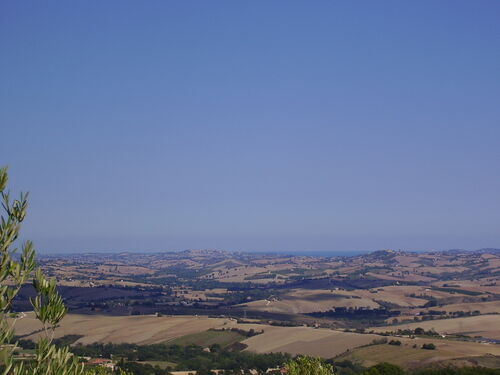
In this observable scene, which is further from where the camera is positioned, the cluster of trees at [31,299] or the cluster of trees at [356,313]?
the cluster of trees at [356,313]

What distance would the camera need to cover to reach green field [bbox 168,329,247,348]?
110m

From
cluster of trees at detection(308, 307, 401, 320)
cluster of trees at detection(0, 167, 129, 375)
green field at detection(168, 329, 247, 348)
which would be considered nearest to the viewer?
cluster of trees at detection(0, 167, 129, 375)

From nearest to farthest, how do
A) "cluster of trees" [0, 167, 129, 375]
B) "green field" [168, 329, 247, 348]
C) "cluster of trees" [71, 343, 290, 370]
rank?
1. "cluster of trees" [0, 167, 129, 375]
2. "cluster of trees" [71, 343, 290, 370]
3. "green field" [168, 329, 247, 348]

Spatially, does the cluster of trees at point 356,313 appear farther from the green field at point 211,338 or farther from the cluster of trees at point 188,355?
the cluster of trees at point 188,355

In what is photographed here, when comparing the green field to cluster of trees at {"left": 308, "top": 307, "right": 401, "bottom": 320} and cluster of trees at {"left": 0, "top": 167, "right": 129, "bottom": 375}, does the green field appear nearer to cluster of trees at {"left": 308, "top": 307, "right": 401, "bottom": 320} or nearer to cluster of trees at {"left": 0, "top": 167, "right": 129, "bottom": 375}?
cluster of trees at {"left": 308, "top": 307, "right": 401, "bottom": 320}

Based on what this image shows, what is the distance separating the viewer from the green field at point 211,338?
110500 millimetres

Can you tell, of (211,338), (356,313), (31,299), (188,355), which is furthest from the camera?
(356,313)

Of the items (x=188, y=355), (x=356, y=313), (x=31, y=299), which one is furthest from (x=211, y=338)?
(x=31, y=299)

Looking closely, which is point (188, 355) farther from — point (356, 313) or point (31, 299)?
point (31, 299)

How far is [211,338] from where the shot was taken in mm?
114062

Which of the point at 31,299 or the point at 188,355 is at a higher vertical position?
the point at 31,299

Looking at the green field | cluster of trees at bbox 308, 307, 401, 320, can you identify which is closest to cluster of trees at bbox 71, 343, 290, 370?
the green field

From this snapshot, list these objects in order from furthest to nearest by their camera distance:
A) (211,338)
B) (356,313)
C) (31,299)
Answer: (356,313) < (211,338) < (31,299)

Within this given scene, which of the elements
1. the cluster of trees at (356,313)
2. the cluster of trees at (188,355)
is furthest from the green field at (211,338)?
the cluster of trees at (356,313)
